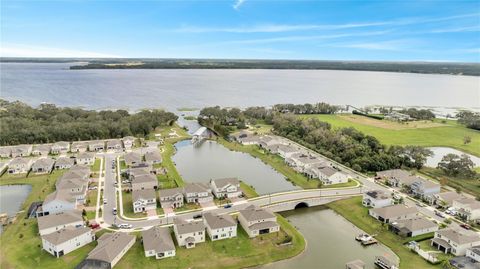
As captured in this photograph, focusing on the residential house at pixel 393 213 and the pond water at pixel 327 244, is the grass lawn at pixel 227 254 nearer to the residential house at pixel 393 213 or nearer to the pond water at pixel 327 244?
the pond water at pixel 327 244

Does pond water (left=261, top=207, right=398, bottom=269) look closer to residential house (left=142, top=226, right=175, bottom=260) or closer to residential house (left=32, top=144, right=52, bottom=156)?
residential house (left=142, top=226, right=175, bottom=260)

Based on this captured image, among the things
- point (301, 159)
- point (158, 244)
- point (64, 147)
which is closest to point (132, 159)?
point (64, 147)

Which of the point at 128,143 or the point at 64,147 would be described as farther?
the point at 128,143

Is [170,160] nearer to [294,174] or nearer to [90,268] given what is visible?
[294,174]

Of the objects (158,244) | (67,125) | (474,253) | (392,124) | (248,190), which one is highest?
(67,125)

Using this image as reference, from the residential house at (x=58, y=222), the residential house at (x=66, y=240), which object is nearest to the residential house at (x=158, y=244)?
the residential house at (x=66, y=240)

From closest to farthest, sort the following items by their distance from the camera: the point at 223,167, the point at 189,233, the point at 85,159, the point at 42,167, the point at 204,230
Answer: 1. the point at 189,233
2. the point at 204,230
3. the point at 42,167
4. the point at 85,159
5. the point at 223,167

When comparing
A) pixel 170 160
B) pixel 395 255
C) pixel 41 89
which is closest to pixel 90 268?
pixel 395 255

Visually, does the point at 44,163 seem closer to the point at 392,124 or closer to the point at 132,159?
the point at 132,159

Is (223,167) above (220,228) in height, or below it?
below
